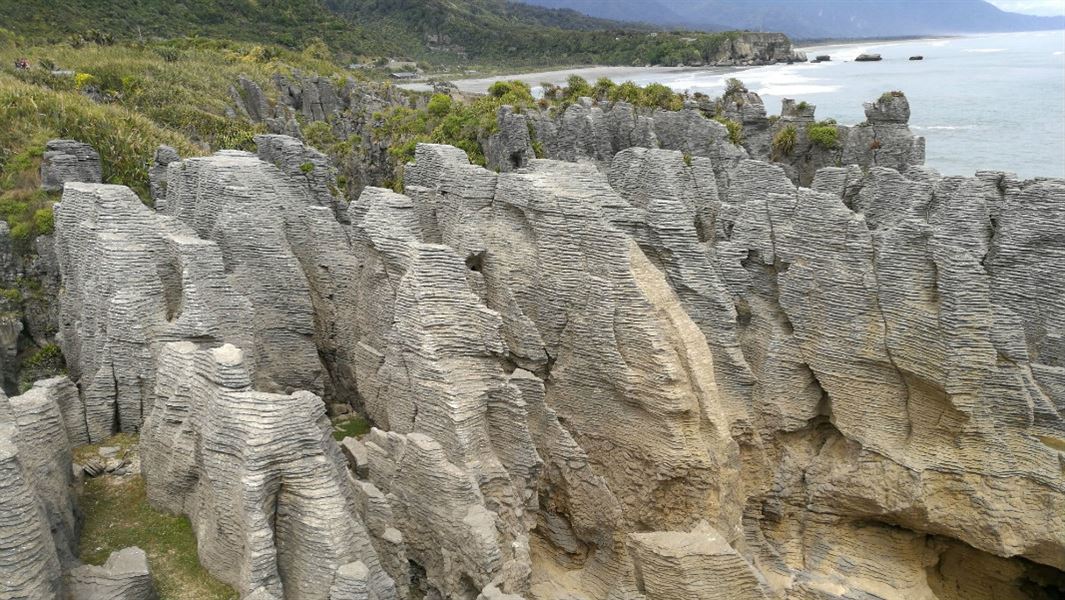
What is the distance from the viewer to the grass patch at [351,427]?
693 inches

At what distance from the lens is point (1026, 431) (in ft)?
52.1

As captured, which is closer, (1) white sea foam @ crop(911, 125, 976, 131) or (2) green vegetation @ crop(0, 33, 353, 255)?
(2) green vegetation @ crop(0, 33, 353, 255)

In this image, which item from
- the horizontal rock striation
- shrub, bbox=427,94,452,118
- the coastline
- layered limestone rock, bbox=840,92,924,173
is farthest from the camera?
the coastline

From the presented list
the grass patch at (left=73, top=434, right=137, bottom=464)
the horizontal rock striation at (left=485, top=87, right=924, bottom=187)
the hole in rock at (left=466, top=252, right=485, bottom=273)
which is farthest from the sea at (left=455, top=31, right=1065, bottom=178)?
the grass patch at (left=73, top=434, right=137, bottom=464)

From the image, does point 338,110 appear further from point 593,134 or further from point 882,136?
point 882,136

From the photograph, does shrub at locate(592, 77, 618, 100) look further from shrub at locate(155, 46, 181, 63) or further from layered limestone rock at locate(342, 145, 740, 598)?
layered limestone rock at locate(342, 145, 740, 598)

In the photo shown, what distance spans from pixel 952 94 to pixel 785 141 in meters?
60.3

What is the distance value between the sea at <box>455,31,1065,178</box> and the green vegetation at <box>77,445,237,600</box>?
1535 inches

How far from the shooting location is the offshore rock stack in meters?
14.1

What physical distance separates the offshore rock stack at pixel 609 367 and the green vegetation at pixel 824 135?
53.7ft

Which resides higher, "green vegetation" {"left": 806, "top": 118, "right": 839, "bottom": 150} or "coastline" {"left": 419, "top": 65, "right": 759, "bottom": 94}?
"coastline" {"left": 419, "top": 65, "right": 759, "bottom": 94}

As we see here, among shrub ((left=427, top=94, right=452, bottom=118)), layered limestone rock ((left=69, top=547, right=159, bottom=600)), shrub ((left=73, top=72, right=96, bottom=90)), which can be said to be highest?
shrub ((left=73, top=72, right=96, bottom=90))

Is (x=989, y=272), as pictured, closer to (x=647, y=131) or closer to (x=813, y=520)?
(x=813, y=520)

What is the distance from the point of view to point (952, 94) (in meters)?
84.4
